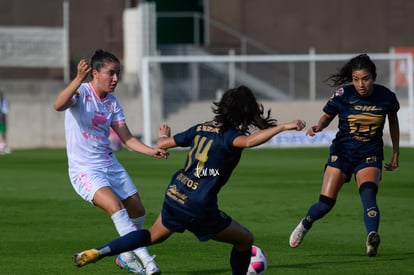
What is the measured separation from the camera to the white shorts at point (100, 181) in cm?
1028

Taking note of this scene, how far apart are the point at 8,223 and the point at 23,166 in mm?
11426

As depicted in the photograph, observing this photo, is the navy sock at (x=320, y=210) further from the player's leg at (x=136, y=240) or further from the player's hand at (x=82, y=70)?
the player's hand at (x=82, y=70)

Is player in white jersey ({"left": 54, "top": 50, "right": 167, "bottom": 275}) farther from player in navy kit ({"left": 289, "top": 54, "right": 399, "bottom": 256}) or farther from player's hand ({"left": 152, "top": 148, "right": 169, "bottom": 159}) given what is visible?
player in navy kit ({"left": 289, "top": 54, "right": 399, "bottom": 256})

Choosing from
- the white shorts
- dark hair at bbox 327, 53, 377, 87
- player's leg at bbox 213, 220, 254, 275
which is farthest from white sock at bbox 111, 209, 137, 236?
dark hair at bbox 327, 53, 377, 87

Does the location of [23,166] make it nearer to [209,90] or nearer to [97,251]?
[209,90]

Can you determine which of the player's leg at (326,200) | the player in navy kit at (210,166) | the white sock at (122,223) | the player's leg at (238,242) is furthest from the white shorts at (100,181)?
the player's leg at (326,200)

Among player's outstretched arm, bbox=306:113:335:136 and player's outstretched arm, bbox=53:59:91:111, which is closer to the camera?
player's outstretched arm, bbox=53:59:91:111

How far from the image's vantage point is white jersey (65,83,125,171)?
1037 centimetres

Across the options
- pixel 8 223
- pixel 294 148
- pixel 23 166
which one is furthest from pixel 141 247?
pixel 294 148

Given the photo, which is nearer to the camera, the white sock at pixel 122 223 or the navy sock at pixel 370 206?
the white sock at pixel 122 223

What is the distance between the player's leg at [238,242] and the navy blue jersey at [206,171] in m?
0.31

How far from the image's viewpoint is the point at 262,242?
12523 mm

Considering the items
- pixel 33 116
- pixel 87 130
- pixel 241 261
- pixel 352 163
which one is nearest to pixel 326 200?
pixel 352 163

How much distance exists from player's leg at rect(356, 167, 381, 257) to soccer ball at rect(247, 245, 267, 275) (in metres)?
1.55
